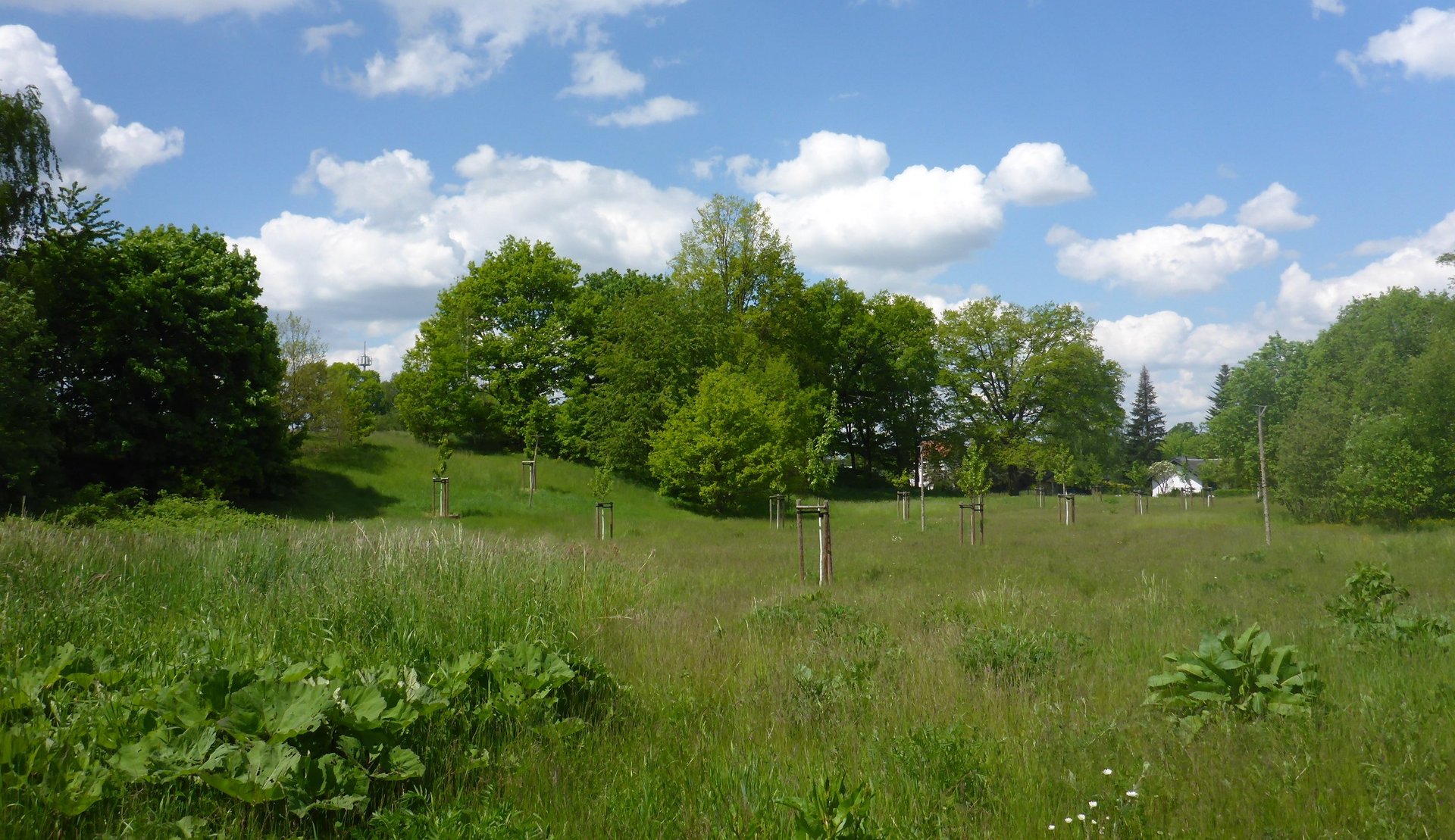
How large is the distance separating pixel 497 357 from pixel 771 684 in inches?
1738

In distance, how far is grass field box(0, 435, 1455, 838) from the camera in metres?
3.97

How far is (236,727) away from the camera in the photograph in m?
3.77

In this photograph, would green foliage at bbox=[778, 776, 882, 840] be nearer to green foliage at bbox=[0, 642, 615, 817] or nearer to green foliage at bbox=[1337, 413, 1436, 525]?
green foliage at bbox=[0, 642, 615, 817]

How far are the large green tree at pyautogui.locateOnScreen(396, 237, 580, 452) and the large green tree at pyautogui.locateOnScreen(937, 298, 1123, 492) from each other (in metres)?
29.6

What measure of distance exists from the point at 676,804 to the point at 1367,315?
6272 cm

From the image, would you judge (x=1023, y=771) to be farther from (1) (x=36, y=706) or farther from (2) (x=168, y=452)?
(2) (x=168, y=452)

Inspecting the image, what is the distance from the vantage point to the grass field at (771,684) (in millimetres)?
3971

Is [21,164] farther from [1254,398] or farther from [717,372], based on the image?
[1254,398]

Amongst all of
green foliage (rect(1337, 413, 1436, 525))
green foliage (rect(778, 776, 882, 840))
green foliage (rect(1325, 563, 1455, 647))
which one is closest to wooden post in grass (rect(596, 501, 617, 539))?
green foliage (rect(1325, 563, 1455, 647))

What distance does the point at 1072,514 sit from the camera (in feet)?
122

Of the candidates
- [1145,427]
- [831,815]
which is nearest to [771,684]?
[831,815]

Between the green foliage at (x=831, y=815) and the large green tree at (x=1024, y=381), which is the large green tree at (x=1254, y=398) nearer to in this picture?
the large green tree at (x=1024, y=381)

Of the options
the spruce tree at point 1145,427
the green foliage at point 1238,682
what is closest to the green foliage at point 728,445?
the green foliage at point 1238,682

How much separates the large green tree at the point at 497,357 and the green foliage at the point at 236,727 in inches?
1601
